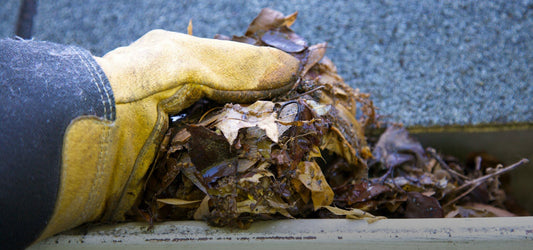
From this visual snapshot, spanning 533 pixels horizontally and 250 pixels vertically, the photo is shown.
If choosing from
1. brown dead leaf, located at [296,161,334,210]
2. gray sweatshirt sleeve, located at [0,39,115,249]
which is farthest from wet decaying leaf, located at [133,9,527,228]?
gray sweatshirt sleeve, located at [0,39,115,249]

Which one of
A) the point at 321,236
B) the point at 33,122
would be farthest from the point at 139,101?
the point at 321,236

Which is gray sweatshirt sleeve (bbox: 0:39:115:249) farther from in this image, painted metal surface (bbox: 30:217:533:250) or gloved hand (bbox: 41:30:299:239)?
painted metal surface (bbox: 30:217:533:250)

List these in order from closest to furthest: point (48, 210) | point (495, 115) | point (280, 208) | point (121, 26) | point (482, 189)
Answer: point (48, 210) → point (280, 208) → point (482, 189) → point (495, 115) → point (121, 26)

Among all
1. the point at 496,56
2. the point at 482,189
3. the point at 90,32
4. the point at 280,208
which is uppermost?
the point at 496,56

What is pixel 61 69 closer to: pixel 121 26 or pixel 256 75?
pixel 256 75

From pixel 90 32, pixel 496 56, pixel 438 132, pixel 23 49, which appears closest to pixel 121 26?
pixel 90 32

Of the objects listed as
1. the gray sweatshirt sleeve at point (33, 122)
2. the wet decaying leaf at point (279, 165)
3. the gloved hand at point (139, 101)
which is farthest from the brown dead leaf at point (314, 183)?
the gray sweatshirt sleeve at point (33, 122)
